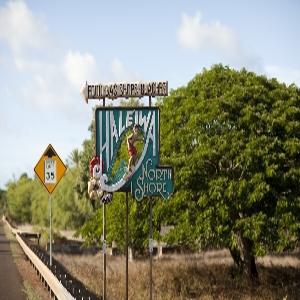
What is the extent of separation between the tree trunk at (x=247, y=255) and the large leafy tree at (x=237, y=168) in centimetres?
4

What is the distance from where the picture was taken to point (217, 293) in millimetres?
23156

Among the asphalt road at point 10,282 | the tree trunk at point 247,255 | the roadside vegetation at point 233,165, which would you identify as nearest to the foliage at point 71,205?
Result: the asphalt road at point 10,282

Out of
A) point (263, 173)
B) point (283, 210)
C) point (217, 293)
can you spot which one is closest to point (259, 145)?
point (263, 173)

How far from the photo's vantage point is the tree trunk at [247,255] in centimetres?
2303

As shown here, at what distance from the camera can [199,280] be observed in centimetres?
2539

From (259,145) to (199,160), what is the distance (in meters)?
2.25

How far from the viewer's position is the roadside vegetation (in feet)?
68.3

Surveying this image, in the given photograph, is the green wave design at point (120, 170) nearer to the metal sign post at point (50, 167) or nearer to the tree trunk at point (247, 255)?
the metal sign post at point (50, 167)

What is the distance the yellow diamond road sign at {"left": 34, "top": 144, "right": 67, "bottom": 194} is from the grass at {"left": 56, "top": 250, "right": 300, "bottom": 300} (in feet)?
11.4

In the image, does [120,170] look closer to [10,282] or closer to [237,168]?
[10,282]

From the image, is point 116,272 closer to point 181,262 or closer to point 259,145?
point 181,262

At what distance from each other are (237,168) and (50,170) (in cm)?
687

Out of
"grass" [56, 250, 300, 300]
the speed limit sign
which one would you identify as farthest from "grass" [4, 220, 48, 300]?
the speed limit sign

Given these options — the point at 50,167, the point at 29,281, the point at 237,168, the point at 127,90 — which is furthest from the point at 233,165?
the point at 127,90
